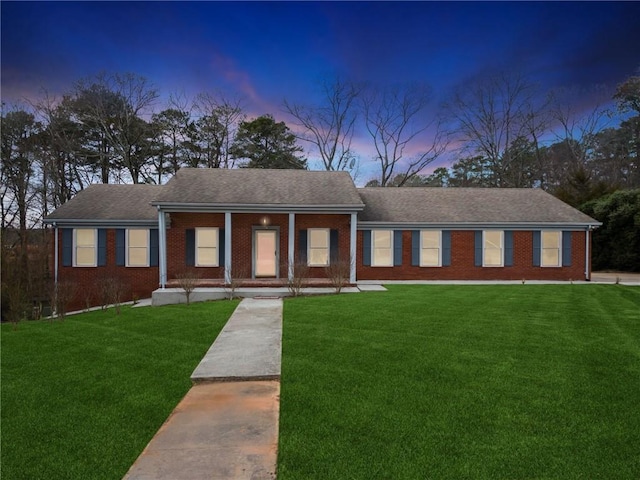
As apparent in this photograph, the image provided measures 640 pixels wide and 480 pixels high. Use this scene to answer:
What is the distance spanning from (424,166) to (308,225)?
1945 cm

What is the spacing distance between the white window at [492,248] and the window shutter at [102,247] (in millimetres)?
14989

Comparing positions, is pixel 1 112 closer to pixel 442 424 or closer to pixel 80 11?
pixel 80 11

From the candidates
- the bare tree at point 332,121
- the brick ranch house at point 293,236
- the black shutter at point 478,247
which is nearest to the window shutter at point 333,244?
the brick ranch house at point 293,236

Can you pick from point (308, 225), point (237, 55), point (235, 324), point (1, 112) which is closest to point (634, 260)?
point (308, 225)

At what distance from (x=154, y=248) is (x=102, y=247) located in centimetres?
196

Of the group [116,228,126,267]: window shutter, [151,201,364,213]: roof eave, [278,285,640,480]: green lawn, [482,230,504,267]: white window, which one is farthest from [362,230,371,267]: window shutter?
[116,228,126,267]: window shutter

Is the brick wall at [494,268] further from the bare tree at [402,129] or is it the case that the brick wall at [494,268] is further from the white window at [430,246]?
the bare tree at [402,129]

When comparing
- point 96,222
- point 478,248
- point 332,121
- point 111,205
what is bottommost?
point 478,248

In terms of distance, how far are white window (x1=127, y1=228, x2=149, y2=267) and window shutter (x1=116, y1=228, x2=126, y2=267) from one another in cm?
19

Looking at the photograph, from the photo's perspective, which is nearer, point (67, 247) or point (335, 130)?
point (67, 247)

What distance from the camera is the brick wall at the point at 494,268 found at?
1611 cm

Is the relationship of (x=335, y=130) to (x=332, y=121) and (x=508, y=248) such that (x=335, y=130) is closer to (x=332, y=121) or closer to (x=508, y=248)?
(x=332, y=121)

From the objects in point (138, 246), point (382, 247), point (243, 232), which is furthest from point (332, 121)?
point (138, 246)

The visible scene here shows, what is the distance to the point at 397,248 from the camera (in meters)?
16.1
